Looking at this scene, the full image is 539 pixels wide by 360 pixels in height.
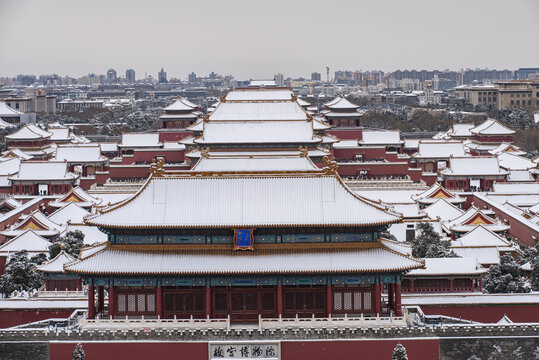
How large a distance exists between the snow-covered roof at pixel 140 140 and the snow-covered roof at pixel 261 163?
19.8 meters

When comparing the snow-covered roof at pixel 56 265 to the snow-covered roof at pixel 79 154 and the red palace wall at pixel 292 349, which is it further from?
the snow-covered roof at pixel 79 154

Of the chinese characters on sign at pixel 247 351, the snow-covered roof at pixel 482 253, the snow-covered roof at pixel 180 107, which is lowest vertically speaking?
the chinese characters on sign at pixel 247 351

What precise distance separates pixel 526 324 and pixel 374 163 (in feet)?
94.7

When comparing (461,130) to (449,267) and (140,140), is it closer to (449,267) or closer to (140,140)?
(140,140)

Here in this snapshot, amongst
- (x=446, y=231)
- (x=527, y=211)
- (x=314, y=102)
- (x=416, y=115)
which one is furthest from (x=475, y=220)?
(x=314, y=102)

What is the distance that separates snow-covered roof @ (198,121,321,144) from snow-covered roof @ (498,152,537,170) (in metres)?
18.3

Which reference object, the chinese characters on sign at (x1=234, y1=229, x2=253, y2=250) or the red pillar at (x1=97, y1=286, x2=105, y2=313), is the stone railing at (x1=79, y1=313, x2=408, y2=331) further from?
the chinese characters on sign at (x1=234, y1=229, x2=253, y2=250)

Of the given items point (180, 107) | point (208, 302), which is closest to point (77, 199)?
point (180, 107)

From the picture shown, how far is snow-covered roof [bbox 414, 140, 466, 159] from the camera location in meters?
58.8

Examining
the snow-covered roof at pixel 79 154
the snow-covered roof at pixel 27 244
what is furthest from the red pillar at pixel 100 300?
the snow-covered roof at pixel 79 154

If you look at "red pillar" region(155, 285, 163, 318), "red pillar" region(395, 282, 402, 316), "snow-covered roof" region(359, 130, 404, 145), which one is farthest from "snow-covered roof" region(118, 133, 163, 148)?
"red pillar" region(395, 282, 402, 316)

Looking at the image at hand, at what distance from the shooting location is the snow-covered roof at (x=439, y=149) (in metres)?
58.8

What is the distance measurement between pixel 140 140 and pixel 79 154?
15.3 feet

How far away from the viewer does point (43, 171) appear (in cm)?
5291
